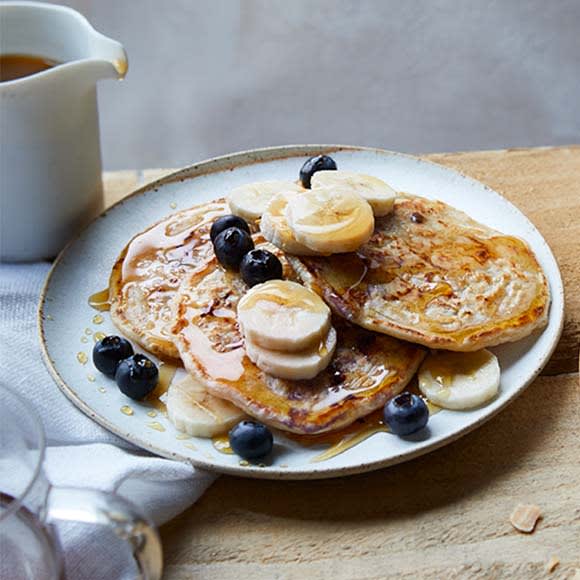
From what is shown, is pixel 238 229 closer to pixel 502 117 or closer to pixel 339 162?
pixel 339 162

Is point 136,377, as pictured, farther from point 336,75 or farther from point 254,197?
point 336,75

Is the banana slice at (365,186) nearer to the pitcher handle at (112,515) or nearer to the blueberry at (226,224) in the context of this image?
the blueberry at (226,224)

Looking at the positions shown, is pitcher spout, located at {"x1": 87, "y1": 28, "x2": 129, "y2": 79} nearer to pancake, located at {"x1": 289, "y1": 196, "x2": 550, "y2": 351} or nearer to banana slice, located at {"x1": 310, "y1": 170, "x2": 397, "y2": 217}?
banana slice, located at {"x1": 310, "y1": 170, "x2": 397, "y2": 217}

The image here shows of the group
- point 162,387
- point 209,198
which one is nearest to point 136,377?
point 162,387

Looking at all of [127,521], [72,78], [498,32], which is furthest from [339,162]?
[498,32]

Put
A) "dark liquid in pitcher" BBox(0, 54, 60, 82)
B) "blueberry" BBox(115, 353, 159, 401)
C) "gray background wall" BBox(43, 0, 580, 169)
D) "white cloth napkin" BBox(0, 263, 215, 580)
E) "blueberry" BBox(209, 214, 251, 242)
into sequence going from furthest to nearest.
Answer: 1. "gray background wall" BBox(43, 0, 580, 169)
2. "dark liquid in pitcher" BBox(0, 54, 60, 82)
3. "blueberry" BBox(209, 214, 251, 242)
4. "blueberry" BBox(115, 353, 159, 401)
5. "white cloth napkin" BBox(0, 263, 215, 580)

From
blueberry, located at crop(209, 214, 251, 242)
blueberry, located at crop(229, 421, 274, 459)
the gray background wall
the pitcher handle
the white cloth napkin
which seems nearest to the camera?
the pitcher handle

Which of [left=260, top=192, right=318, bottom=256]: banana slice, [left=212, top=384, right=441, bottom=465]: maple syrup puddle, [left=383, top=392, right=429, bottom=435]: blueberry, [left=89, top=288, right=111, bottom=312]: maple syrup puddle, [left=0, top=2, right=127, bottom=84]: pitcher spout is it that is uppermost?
[left=0, top=2, right=127, bottom=84]: pitcher spout

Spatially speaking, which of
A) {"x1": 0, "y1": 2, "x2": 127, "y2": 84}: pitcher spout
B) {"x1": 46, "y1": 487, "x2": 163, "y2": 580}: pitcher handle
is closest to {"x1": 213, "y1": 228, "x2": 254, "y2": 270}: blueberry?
{"x1": 0, "y1": 2, "x2": 127, "y2": 84}: pitcher spout
